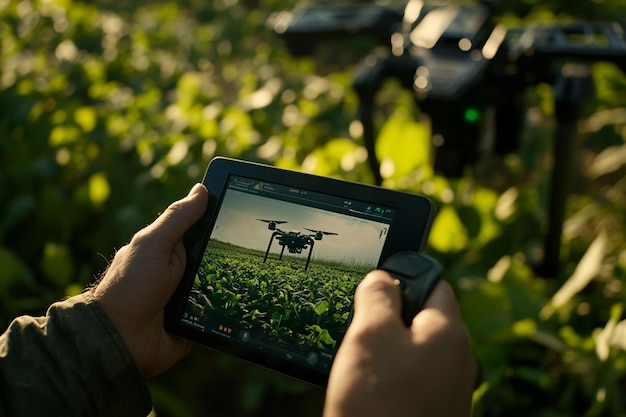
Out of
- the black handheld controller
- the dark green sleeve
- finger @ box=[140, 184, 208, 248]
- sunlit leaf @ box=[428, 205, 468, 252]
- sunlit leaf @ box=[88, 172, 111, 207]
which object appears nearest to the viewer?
the black handheld controller

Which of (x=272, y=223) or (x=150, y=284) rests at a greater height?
(x=272, y=223)

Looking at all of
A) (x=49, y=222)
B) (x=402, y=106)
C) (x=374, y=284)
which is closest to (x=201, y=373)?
(x=49, y=222)

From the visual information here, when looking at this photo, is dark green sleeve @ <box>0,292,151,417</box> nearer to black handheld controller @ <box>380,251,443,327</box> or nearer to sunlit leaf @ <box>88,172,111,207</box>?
black handheld controller @ <box>380,251,443,327</box>

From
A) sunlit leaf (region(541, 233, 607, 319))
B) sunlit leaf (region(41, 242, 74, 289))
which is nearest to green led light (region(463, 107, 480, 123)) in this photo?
sunlit leaf (region(541, 233, 607, 319))

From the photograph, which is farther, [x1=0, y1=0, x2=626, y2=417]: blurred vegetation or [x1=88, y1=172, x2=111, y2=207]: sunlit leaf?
[x1=88, y1=172, x2=111, y2=207]: sunlit leaf

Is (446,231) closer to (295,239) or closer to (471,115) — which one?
(471,115)

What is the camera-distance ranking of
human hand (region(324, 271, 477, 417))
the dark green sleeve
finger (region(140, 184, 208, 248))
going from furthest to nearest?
finger (region(140, 184, 208, 248))
the dark green sleeve
human hand (region(324, 271, 477, 417))

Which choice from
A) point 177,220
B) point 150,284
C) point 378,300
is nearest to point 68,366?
point 150,284

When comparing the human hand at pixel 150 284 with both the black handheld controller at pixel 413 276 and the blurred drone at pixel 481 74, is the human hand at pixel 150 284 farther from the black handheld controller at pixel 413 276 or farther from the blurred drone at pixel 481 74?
the blurred drone at pixel 481 74
